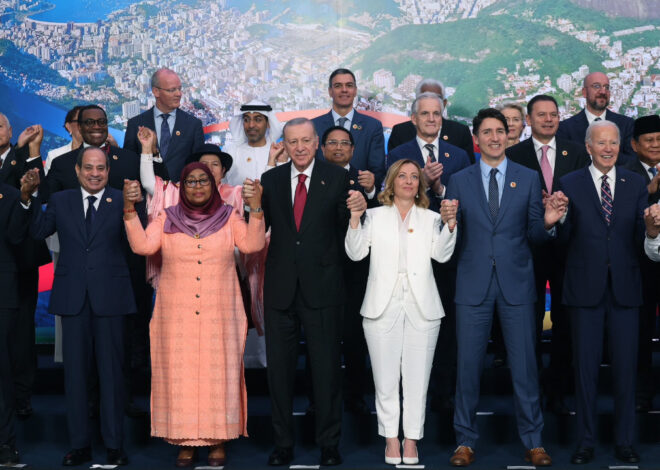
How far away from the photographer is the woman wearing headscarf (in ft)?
15.8

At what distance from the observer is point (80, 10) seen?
7754 mm

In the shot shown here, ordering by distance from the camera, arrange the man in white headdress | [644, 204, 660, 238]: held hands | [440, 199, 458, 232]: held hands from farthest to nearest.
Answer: the man in white headdress, [440, 199, 458, 232]: held hands, [644, 204, 660, 238]: held hands

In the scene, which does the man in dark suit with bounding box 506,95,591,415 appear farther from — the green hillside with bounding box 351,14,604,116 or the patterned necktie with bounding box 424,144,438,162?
the green hillside with bounding box 351,14,604,116

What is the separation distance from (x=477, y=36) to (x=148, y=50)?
2.64 metres

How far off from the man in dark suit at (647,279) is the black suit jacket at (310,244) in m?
1.77

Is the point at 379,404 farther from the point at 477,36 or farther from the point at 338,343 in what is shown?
the point at 477,36

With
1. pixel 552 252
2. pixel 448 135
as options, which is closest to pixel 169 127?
pixel 448 135

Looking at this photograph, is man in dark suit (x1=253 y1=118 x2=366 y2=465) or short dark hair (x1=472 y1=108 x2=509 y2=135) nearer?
man in dark suit (x1=253 y1=118 x2=366 y2=465)

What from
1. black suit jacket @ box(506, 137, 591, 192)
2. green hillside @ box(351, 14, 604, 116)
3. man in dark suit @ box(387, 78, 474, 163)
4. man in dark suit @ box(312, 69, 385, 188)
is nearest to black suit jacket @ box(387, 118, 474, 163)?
man in dark suit @ box(387, 78, 474, 163)

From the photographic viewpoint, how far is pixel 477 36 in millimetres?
7520

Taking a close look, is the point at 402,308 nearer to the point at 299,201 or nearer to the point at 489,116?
the point at 299,201

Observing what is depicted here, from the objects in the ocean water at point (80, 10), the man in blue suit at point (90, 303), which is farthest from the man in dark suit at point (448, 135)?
the ocean water at point (80, 10)

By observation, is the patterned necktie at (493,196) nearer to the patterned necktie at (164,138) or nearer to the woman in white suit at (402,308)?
the woman in white suit at (402,308)

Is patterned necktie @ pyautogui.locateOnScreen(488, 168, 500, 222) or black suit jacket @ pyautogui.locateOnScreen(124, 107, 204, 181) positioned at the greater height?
black suit jacket @ pyautogui.locateOnScreen(124, 107, 204, 181)
